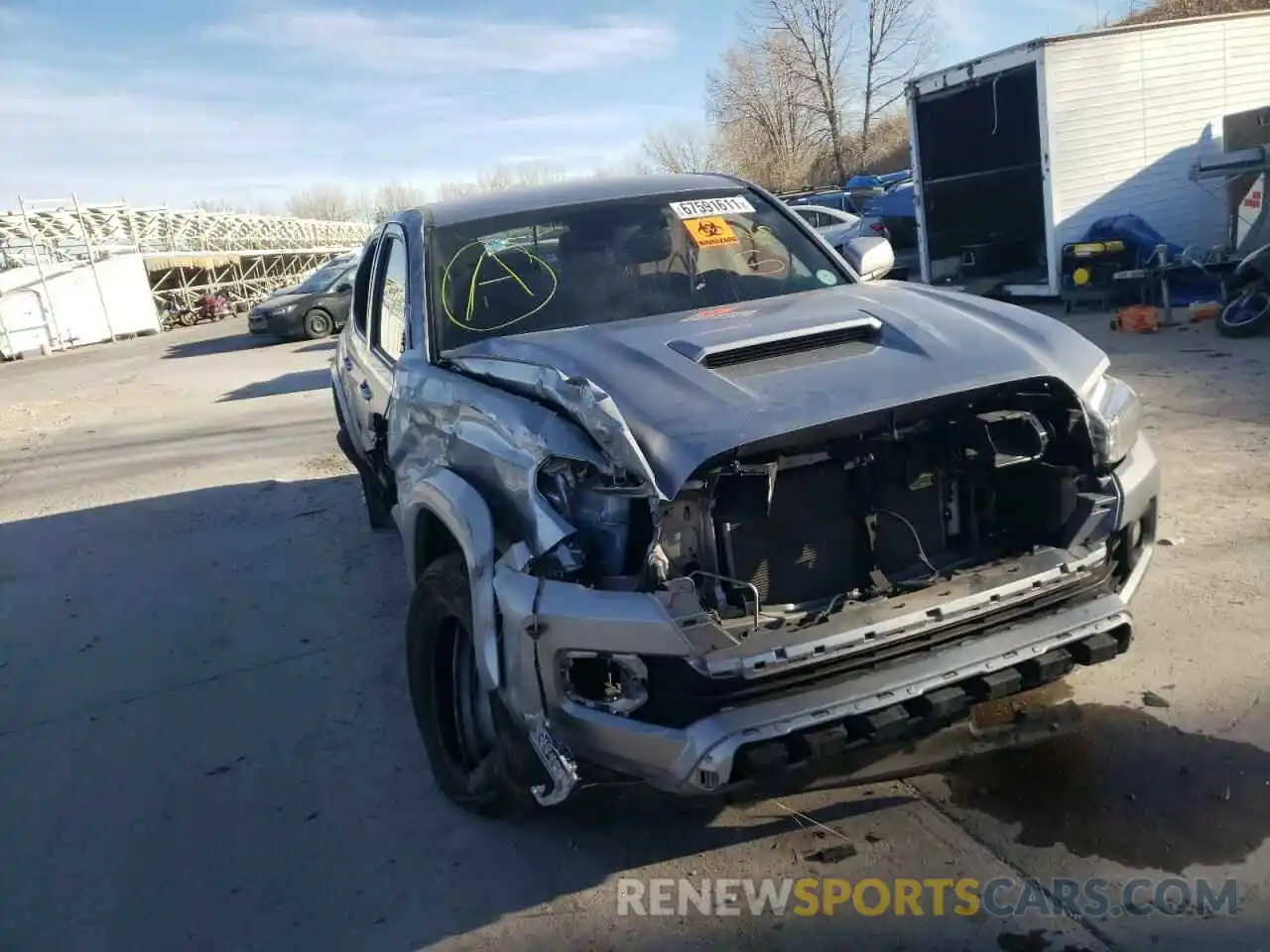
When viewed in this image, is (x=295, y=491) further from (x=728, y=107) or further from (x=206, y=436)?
(x=728, y=107)

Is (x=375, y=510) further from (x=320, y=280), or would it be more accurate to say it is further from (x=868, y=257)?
(x=320, y=280)

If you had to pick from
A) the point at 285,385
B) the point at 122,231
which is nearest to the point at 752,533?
the point at 285,385

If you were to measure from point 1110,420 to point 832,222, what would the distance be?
13.8 meters

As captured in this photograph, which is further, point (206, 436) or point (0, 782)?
point (206, 436)

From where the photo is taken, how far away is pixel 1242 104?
43.5 ft

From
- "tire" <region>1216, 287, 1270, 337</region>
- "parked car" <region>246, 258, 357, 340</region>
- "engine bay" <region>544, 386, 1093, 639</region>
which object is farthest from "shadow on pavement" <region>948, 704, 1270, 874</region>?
"parked car" <region>246, 258, 357, 340</region>

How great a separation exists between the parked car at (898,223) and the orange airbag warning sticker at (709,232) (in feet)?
38.0

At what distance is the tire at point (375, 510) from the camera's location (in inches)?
232

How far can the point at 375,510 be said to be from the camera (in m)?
6.45

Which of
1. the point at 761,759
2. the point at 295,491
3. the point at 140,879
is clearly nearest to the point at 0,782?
the point at 140,879

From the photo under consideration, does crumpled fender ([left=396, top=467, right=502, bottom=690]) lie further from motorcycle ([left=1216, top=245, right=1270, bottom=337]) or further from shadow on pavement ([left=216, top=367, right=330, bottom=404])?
shadow on pavement ([left=216, top=367, right=330, bottom=404])

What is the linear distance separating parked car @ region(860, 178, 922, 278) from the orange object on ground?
474 cm

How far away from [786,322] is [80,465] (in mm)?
9499

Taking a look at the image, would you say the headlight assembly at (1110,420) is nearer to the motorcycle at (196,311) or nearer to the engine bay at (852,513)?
the engine bay at (852,513)
